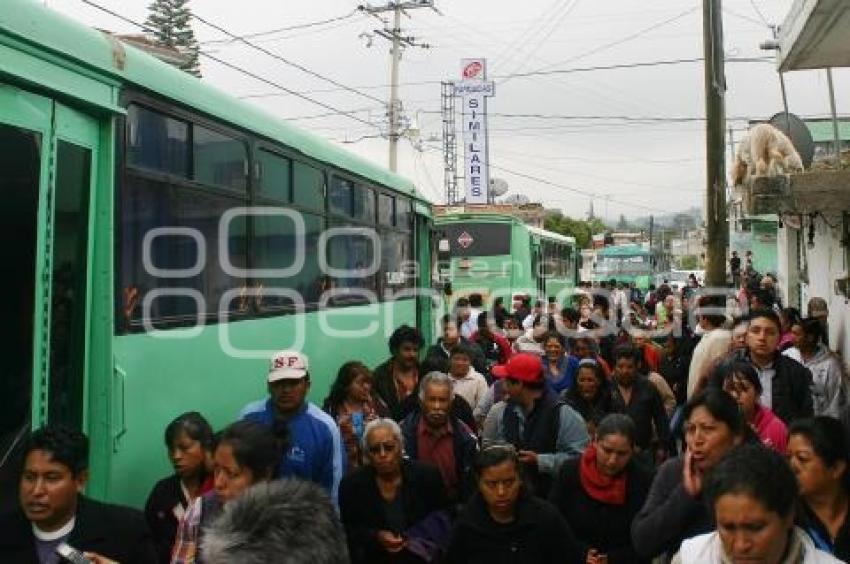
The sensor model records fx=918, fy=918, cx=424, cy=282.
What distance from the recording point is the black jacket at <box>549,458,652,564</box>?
14.5ft

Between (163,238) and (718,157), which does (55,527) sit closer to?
(163,238)

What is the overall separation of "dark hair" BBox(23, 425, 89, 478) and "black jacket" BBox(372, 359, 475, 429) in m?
2.62

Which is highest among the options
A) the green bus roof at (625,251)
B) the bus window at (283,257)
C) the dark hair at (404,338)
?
the green bus roof at (625,251)

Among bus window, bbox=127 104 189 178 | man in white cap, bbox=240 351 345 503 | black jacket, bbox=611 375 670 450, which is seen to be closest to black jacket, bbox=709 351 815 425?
black jacket, bbox=611 375 670 450

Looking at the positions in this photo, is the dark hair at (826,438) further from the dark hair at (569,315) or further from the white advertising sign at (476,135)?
the white advertising sign at (476,135)

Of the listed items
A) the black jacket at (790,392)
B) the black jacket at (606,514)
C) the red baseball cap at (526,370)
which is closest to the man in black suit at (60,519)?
the black jacket at (606,514)

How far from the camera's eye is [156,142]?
507cm

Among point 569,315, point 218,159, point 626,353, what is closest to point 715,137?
point 569,315

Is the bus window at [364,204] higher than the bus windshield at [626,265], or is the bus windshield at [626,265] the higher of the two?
the bus windshield at [626,265]

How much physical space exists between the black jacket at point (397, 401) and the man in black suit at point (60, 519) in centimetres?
262

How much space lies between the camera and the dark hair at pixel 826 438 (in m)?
3.59

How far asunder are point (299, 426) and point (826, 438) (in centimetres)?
260

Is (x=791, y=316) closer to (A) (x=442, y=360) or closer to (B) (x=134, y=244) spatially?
(A) (x=442, y=360)

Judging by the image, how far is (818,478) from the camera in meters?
3.58
